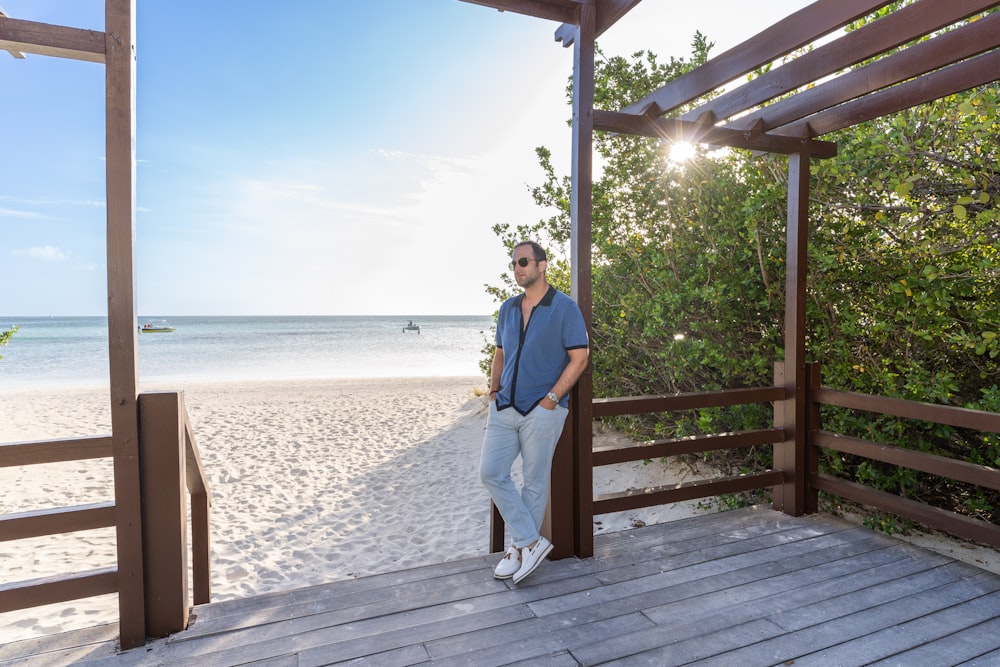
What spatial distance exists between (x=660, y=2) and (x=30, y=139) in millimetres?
48226

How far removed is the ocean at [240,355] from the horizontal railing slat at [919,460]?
9.58 meters

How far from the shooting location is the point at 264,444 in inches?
324

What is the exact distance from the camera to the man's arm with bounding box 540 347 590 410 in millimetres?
2582

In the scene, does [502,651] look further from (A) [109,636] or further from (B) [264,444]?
(B) [264,444]

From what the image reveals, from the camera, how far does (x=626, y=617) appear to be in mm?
2324

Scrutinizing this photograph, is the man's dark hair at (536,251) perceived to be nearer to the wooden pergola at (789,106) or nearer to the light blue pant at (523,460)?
the wooden pergola at (789,106)

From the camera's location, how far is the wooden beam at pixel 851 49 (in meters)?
2.10

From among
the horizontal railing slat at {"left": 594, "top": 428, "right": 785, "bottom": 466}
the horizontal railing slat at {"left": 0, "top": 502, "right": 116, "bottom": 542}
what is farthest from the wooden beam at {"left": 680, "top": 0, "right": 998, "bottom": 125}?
the horizontal railing slat at {"left": 0, "top": 502, "right": 116, "bottom": 542}

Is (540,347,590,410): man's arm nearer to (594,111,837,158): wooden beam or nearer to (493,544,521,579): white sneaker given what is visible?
(493,544,521,579): white sneaker

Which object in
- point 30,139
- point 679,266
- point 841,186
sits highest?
point 30,139

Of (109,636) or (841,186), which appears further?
(841,186)

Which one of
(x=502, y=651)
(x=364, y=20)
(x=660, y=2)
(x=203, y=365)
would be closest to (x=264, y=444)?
(x=502, y=651)

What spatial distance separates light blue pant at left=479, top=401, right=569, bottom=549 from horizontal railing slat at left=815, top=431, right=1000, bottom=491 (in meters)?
2.00

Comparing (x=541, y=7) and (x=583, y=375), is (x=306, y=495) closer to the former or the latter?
(x=583, y=375)
